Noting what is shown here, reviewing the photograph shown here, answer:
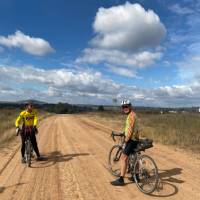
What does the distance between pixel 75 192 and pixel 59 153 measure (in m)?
5.38

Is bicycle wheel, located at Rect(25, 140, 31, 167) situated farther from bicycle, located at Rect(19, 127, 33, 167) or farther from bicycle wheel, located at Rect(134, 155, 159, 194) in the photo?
bicycle wheel, located at Rect(134, 155, 159, 194)

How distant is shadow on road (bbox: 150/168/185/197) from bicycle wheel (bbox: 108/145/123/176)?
1.26m

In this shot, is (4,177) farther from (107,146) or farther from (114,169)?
(107,146)

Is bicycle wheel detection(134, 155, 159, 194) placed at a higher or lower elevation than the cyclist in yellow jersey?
lower

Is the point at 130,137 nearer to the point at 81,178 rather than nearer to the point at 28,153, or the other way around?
the point at 81,178

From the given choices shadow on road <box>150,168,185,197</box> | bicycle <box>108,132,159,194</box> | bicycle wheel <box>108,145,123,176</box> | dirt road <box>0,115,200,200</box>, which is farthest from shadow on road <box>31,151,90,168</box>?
shadow on road <box>150,168,185,197</box>

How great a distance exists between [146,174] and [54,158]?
4.82m

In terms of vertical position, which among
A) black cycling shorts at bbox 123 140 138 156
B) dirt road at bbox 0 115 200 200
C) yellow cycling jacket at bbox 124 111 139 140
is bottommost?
dirt road at bbox 0 115 200 200

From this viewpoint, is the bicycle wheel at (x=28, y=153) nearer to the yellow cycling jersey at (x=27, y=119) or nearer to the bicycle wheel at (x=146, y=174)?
the yellow cycling jersey at (x=27, y=119)

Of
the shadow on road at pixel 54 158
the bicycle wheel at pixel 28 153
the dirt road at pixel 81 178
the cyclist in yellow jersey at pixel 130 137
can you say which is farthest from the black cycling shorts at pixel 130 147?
the bicycle wheel at pixel 28 153

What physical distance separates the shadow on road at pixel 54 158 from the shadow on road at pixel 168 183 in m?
3.59

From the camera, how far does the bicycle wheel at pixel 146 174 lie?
22.9 ft

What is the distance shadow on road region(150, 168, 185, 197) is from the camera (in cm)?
697

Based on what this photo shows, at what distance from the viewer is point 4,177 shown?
8.34 meters
